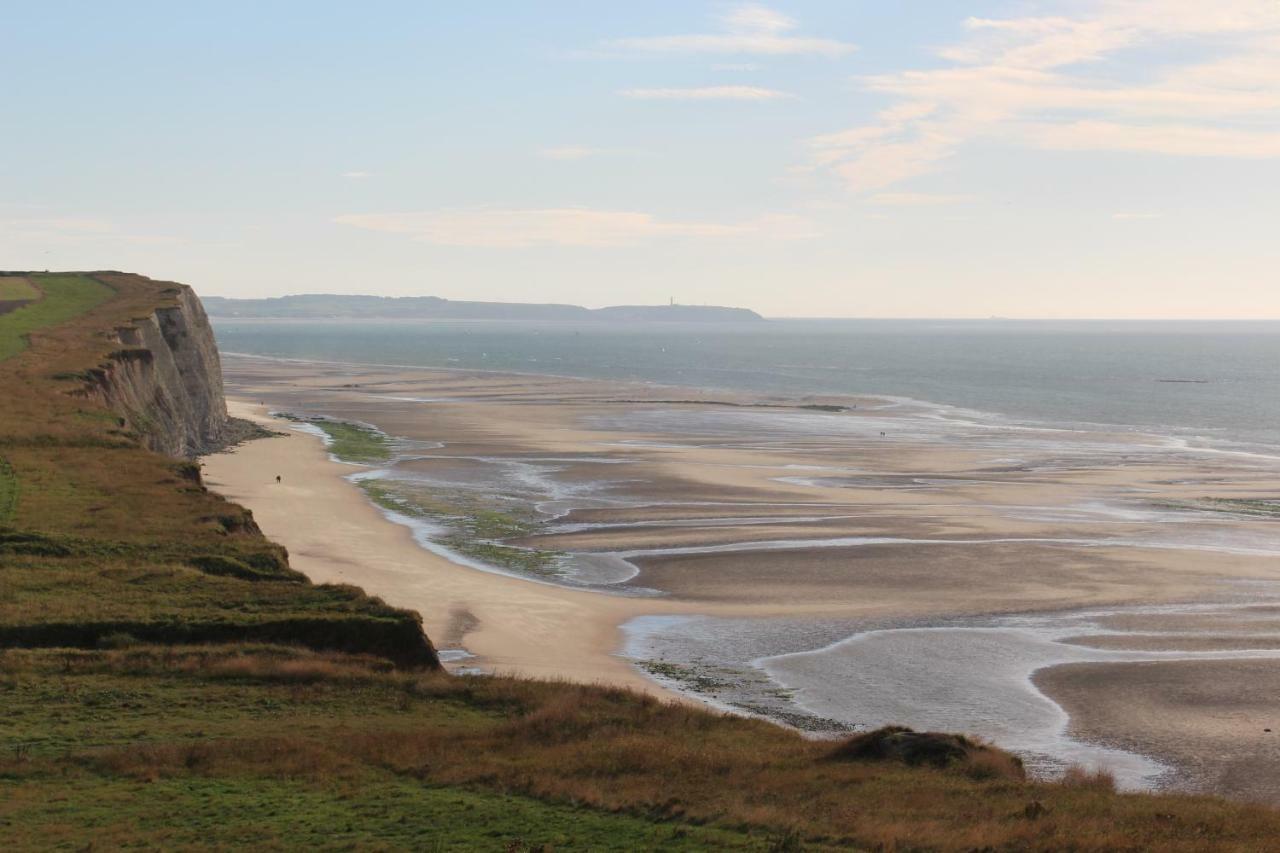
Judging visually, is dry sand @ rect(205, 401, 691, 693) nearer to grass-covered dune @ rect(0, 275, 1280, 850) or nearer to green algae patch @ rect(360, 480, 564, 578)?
green algae patch @ rect(360, 480, 564, 578)

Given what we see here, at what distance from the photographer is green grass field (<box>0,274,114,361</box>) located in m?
78.9

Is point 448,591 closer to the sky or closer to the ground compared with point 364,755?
closer to the ground

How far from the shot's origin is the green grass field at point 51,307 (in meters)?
78.9

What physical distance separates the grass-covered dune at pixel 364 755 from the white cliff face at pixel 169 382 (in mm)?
28841

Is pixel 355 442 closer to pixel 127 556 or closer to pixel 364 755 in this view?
pixel 127 556

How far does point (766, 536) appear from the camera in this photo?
170 ft

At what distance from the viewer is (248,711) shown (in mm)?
23797

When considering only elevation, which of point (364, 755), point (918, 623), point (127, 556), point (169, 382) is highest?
point (169, 382)

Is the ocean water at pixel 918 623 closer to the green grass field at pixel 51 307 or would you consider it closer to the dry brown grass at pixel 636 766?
the dry brown grass at pixel 636 766

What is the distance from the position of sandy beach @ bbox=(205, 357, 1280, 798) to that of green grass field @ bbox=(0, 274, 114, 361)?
1697 cm

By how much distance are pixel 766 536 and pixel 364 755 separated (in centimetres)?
3162

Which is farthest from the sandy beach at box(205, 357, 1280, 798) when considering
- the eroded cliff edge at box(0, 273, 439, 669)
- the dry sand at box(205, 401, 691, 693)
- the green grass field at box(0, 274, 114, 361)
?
the green grass field at box(0, 274, 114, 361)

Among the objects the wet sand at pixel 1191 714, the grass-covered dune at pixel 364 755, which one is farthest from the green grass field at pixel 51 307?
the wet sand at pixel 1191 714

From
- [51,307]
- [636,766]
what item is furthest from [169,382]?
[636,766]
